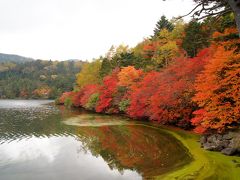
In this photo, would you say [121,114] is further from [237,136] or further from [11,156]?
[237,136]

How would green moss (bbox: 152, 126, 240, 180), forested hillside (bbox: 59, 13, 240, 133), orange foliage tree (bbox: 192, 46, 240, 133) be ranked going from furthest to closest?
forested hillside (bbox: 59, 13, 240, 133) < orange foliage tree (bbox: 192, 46, 240, 133) < green moss (bbox: 152, 126, 240, 180)

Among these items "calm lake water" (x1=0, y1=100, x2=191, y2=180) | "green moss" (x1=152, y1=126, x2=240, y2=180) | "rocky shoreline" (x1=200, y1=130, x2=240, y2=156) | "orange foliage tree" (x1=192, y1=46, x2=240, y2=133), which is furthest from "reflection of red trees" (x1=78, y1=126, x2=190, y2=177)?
"orange foliage tree" (x1=192, y1=46, x2=240, y2=133)

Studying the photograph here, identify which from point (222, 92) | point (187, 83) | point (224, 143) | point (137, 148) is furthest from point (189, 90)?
point (224, 143)

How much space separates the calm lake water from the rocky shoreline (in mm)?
2695

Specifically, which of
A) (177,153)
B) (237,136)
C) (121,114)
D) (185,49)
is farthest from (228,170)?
(121,114)

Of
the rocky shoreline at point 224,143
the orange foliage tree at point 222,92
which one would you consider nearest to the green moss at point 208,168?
the rocky shoreline at point 224,143

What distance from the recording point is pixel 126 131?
4659 centimetres

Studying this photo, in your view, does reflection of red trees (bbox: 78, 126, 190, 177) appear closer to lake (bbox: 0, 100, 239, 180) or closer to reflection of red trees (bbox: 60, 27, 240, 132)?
lake (bbox: 0, 100, 239, 180)

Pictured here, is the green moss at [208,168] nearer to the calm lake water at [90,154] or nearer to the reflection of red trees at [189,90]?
the calm lake water at [90,154]

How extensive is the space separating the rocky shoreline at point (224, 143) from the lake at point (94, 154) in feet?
4.70

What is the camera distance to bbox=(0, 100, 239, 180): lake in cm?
2463

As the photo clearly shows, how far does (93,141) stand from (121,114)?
113 feet

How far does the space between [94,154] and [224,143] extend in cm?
1424

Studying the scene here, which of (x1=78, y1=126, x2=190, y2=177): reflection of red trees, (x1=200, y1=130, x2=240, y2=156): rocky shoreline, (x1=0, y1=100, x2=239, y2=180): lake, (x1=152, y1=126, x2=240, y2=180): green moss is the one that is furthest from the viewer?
(x1=200, y1=130, x2=240, y2=156): rocky shoreline
